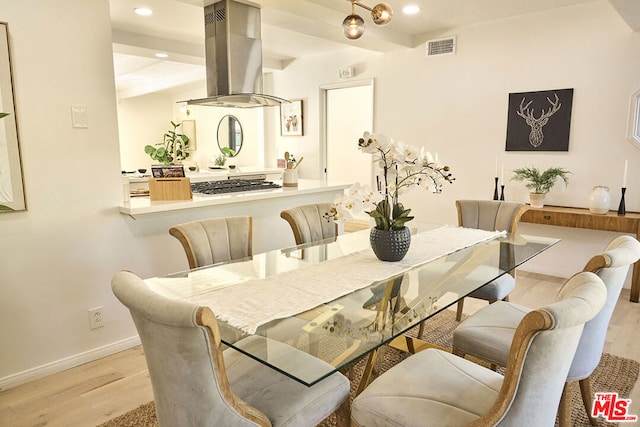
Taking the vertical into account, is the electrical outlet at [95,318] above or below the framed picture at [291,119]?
below

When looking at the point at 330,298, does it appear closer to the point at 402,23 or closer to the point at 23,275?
the point at 23,275

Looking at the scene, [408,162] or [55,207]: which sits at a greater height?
[408,162]

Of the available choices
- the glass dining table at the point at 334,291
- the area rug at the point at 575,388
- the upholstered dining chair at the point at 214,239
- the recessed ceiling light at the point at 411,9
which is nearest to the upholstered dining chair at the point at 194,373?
the glass dining table at the point at 334,291

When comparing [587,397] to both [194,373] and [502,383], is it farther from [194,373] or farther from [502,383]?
[194,373]

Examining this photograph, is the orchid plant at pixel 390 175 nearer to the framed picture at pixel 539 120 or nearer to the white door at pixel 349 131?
the framed picture at pixel 539 120

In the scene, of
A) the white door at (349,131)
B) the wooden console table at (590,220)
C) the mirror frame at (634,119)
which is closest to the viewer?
the wooden console table at (590,220)

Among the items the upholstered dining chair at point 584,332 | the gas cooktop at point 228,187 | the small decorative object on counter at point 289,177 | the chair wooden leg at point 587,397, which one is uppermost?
the small decorative object on counter at point 289,177

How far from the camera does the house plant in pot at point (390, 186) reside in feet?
6.19

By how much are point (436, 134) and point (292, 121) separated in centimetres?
235

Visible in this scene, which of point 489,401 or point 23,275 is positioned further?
point 23,275

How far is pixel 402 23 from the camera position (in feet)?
14.4

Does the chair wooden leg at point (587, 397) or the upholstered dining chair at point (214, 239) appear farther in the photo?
the upholstered dining chair at point (214, 239)

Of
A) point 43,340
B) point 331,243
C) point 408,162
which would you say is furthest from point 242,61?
point 43,340

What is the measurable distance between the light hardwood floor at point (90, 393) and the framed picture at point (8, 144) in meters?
0.96
